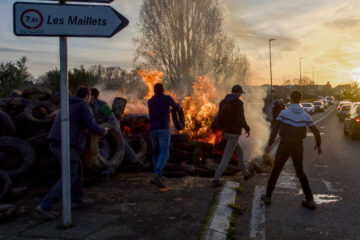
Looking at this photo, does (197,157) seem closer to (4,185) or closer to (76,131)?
(76,131)

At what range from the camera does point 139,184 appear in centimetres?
649

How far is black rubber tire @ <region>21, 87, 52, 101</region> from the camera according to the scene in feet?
28.1

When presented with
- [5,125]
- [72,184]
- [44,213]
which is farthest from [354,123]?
[44,213]

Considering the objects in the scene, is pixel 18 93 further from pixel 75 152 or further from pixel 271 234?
pixel 271 234

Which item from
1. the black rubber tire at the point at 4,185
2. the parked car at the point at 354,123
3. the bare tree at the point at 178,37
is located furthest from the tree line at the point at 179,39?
the black rubber tire at the point at 4,185

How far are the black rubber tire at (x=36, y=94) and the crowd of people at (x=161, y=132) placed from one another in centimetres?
217

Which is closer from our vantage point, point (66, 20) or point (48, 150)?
point (66, 20)

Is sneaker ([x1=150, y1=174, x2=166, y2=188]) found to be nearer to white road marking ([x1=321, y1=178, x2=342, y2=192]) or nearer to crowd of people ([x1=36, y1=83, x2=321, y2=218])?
crowd of people ([x1=36, y1=83, x2=321, y2=218])

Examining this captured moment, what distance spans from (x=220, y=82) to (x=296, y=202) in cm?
2553

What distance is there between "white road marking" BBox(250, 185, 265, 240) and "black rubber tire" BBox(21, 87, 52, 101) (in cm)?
594

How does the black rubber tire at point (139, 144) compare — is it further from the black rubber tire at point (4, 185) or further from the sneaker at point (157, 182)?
the black rubber tire at point (4, 185)

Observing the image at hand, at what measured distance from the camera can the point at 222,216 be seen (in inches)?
185

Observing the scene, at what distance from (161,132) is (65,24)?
2742 millimetres

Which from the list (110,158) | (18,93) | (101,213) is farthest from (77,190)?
(18,93)
